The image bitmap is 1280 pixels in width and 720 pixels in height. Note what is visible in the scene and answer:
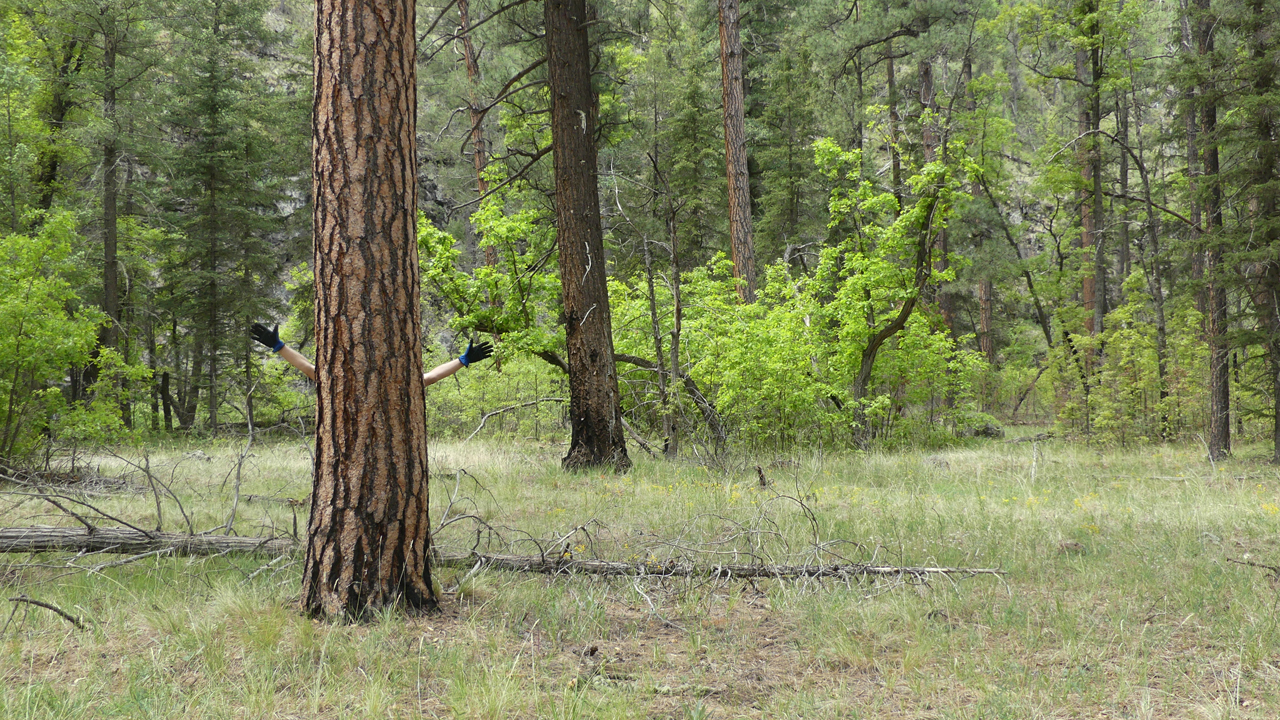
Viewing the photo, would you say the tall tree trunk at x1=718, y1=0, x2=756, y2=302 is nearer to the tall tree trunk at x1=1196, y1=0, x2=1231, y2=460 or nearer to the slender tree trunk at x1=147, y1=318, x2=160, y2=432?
the tall tree trunk at x1=1196, y1=0, x2=1231, y2=460

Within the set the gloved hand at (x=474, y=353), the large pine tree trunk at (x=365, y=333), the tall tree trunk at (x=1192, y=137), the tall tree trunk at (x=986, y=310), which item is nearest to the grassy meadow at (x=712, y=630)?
the large pine tree trunk at (x=365, y=333)

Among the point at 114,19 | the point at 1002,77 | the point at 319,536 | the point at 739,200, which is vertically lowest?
the point at 319,536

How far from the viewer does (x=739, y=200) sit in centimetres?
1486

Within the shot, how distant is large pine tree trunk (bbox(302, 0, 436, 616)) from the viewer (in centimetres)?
329

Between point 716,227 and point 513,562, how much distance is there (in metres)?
18.4

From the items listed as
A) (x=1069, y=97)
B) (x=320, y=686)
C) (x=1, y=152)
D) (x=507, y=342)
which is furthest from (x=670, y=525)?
(x=1069, y=97)

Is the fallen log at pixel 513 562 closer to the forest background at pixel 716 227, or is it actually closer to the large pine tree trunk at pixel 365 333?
the large pine tree trunk at pixel 365 333

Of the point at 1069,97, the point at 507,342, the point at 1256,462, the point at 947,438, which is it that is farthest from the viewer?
the point at 1069,97

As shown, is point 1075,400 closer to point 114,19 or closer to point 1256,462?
point 1256,462

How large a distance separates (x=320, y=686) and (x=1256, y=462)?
12.2 m

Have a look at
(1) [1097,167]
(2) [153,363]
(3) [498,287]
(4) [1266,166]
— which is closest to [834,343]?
(3) [498,287]

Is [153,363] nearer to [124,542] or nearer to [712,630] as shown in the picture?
[124,542]

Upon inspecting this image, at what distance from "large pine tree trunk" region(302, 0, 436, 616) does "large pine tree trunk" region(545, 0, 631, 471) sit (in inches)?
196

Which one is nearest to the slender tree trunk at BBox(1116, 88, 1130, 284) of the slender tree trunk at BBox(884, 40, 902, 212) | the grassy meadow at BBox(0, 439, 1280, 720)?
the slender tree trunk at BBox(884, 40, 902, 212)
